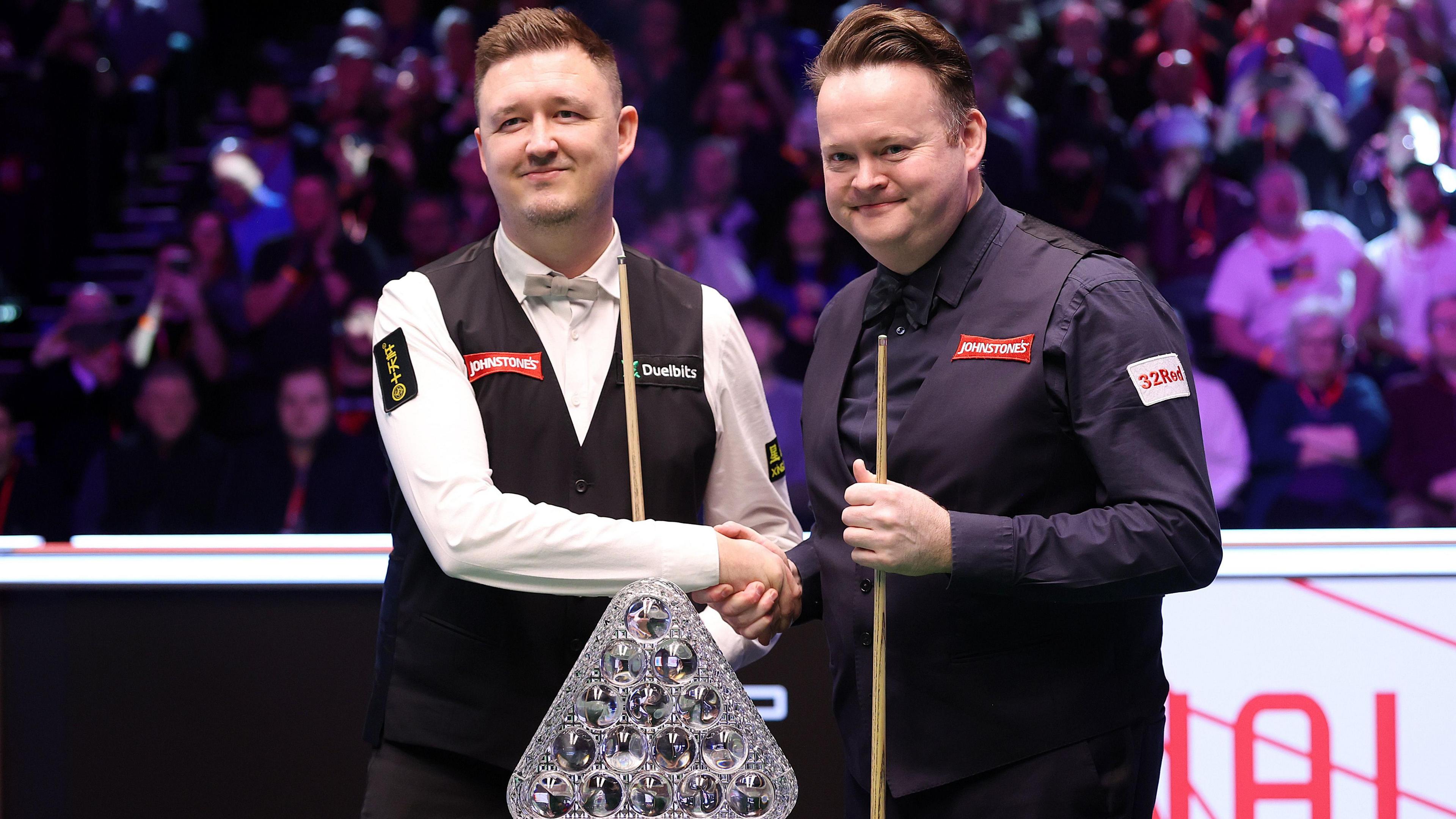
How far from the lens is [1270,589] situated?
231cm

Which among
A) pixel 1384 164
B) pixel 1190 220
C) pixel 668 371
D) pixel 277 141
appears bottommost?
pixel 668 371

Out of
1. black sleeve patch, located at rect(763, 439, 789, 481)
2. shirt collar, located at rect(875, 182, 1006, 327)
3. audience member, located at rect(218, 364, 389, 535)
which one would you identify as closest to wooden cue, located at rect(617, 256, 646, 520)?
black sleeve patch, located at rect(763, 439, 789, 481)

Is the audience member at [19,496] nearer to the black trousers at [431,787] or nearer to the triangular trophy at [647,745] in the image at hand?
the black trousers at [431,787]

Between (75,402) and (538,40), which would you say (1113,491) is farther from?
(75,402)

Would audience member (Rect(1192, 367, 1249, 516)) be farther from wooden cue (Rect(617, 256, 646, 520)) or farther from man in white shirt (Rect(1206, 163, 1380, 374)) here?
wooden cue (Rect(617, 256, 646, 520))

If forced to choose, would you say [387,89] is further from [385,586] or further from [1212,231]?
[385,586]

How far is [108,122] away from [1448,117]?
624 cm

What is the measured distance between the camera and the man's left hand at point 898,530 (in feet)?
4.76

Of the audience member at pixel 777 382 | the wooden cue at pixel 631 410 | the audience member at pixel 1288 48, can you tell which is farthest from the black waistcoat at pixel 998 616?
the audience member at pixel 1288 48

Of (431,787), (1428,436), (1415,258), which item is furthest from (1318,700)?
(1415,258)

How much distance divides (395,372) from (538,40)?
0.54 meters

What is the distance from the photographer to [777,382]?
498 cm

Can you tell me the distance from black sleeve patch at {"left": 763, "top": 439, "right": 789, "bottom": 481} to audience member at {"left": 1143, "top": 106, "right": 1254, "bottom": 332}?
3.56 meters

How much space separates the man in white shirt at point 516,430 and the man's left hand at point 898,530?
11.1 inches
